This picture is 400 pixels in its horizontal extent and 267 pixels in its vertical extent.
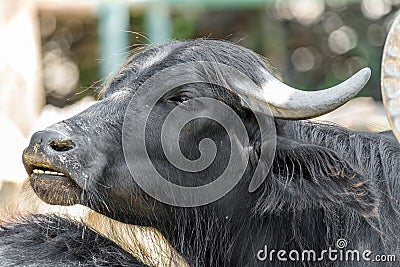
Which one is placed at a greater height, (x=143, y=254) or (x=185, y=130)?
(x=185, y=130)

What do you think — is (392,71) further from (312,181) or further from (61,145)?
(61,145)

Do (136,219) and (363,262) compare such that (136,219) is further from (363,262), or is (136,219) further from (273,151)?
(363,262)

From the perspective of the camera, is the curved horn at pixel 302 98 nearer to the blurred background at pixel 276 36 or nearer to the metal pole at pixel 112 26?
the metal pole at pixel 112 26

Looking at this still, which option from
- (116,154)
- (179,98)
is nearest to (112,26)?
(179,98)

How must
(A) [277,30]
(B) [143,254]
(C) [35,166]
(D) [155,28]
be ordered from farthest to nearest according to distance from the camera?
1. (A) [277,30]
2. (D) [155,28]
3. (B) [143,254]
4. (C) [35,166]

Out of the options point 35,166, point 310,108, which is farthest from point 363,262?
point 35,166

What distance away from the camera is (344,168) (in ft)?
14.1

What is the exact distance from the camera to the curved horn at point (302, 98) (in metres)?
3.99

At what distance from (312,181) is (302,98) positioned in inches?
16.9

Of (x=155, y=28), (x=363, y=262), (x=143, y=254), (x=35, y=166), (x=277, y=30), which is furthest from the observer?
(x=277, y=30)

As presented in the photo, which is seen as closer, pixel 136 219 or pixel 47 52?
pixel 136 219

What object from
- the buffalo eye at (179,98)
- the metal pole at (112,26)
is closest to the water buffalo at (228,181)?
the buffalo eye at (179,98)

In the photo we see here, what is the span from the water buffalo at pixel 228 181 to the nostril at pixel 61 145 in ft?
0.20

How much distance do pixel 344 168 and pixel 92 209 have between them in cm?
120
